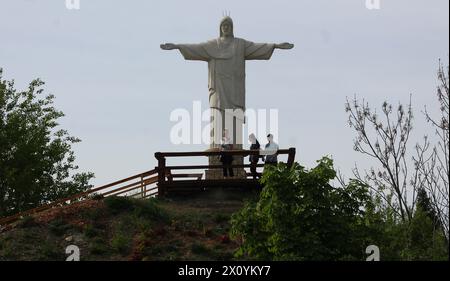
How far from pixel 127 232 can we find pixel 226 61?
757 cm

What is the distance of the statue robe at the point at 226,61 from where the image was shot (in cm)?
3138

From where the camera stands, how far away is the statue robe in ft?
103

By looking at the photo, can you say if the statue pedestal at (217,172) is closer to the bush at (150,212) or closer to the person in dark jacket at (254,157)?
the person in dark jacket at (254,157)

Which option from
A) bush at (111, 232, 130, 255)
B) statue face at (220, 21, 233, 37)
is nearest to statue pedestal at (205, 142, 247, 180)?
statue face at (220, 21, 233, 37)

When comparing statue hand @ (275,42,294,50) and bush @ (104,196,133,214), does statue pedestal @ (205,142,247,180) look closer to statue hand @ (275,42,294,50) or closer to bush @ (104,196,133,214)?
bush @ (104,196,133,214)

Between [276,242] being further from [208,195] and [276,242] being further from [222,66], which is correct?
[222,66]

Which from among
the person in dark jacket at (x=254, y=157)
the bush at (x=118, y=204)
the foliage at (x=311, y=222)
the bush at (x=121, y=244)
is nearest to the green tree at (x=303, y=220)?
the foliage at (x=311, y=222)

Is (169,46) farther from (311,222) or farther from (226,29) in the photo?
(311,222)

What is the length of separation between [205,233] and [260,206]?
13.0ft

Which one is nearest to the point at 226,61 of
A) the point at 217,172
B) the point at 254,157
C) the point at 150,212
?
the point at 217,172

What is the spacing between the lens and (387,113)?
88.9ft
